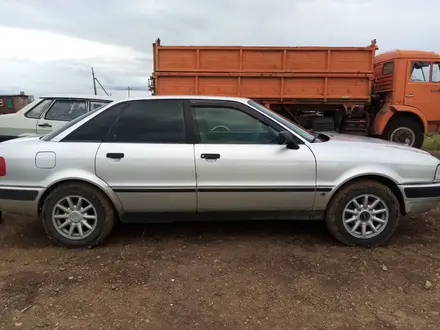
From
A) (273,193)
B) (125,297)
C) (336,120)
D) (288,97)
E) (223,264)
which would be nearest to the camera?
(125,297)

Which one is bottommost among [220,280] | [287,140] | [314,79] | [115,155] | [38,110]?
[220,280]

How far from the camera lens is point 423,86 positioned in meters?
9.58

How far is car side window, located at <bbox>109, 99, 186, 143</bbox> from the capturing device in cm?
385

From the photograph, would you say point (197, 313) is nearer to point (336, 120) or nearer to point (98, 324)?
point (98, 324)

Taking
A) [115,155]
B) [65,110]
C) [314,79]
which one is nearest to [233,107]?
[115,155]

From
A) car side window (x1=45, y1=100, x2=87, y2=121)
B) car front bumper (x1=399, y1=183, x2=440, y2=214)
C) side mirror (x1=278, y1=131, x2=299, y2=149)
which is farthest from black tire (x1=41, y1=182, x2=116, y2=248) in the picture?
car side window (x1=45, y1=100, x2=87, y2=121)

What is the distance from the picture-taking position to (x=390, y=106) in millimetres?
9695

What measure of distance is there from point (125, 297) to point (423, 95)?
9.09 m

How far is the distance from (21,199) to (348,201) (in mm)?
3125

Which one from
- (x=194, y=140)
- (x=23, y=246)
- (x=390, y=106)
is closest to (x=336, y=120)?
(x=390, y=106)

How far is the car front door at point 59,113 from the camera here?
22.3ft

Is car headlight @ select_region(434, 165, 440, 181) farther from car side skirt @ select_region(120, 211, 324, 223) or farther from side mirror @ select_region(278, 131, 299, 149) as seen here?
side mirror @ select_region(278, 131, 299, 149)

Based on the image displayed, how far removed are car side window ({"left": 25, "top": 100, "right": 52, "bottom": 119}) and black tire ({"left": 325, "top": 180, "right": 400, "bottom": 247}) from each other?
17.2 ft

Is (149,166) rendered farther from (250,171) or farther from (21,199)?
(21,199)
